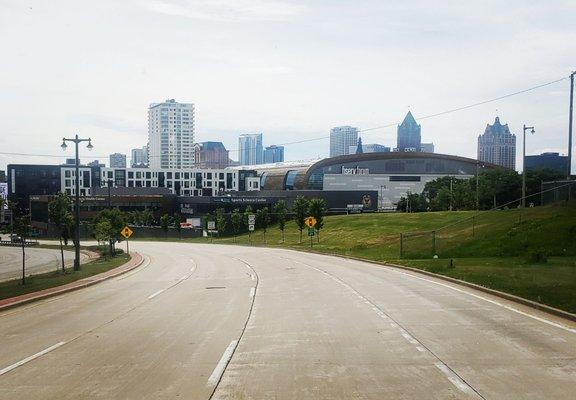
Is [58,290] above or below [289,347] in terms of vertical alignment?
below

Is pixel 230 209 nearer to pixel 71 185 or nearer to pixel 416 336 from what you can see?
pixel 71 185

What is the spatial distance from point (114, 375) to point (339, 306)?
855 cm

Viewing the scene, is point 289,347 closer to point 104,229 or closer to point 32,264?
point 104,229

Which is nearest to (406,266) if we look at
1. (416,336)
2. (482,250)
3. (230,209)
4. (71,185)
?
(482,250)

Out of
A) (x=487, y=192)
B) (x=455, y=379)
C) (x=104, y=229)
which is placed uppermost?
(x=487, y=192)

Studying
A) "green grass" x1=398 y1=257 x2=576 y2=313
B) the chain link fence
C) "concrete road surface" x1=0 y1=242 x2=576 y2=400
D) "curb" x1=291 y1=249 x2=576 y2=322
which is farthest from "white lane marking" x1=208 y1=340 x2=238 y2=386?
the chain link fence

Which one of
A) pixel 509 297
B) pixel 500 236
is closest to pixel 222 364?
pixel 509 297

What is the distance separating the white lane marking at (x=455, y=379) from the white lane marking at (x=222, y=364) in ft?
11.3

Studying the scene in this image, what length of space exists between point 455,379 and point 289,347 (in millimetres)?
3399

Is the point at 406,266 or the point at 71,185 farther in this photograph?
the point at 71,185

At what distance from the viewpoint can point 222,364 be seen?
9352 millimetres

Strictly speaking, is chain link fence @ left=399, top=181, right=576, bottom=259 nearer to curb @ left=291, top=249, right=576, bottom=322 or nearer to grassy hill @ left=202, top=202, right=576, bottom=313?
grassy hill @ left=202, top=202, right=576, bottom=313

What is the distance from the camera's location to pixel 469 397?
24.3 ft

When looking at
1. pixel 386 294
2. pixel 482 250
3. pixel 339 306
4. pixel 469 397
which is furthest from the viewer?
pixel 482 250
